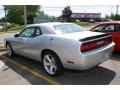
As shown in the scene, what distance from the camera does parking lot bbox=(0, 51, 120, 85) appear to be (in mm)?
5199

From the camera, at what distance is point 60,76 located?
18.4 ft

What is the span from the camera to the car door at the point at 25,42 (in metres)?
6.57

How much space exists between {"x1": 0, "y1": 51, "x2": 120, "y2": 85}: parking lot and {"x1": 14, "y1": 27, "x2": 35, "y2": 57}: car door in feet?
1.66

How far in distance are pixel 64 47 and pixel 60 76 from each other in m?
0.96

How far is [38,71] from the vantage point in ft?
20.3

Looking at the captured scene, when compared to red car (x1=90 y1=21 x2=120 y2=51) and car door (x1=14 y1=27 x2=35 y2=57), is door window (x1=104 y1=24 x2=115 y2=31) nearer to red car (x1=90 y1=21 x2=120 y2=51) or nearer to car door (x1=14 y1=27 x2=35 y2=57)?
red car (x1=90 y1=21 x2=120 y2=51)

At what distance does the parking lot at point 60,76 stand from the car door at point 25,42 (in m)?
0.51

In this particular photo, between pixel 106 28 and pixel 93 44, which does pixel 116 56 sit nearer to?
pixel 106 28

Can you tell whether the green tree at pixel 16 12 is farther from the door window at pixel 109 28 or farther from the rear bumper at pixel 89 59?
the rear bumper at pixel 89 59

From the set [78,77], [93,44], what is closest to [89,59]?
[93,44]

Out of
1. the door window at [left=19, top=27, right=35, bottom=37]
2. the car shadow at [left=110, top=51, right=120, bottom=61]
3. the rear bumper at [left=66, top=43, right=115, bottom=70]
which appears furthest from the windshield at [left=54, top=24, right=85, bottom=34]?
the car shadow at [left=110, top=51, right=120, bottom=61]
